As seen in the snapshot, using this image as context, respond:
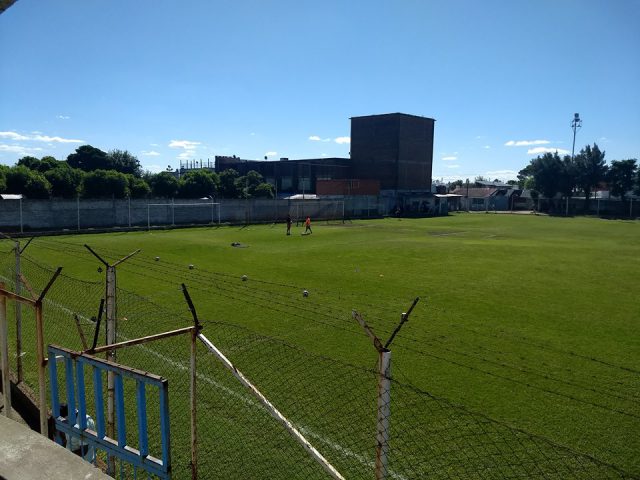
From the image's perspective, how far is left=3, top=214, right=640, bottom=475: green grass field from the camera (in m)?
7.08

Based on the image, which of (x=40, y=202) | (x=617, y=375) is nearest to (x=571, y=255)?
(x=617, y=375)

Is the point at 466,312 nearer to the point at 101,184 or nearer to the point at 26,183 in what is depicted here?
the point at 26,183

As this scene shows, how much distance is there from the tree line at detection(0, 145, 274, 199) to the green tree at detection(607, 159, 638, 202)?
53.5 meters

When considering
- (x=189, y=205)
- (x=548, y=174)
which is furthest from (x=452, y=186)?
(x=189, y=205)

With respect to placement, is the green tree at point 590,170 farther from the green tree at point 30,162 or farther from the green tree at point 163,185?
the green tree at point 30,162

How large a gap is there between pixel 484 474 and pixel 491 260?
18.4m

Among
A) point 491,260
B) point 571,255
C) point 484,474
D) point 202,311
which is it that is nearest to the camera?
point 484,474

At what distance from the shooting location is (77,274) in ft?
55.8

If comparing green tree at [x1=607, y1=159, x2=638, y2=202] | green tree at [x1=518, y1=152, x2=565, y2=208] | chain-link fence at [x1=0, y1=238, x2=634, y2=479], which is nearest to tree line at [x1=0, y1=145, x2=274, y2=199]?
chain-link fence at [x1=0, y1=238, x2=634, y2=479]

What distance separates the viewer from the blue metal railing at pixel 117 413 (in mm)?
3670

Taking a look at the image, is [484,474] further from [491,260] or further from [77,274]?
[491,260]

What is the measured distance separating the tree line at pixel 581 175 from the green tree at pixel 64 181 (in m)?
69.8

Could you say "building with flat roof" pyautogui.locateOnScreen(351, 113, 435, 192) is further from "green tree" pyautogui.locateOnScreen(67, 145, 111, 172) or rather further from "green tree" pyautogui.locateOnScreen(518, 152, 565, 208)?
"green tree" pyautogui.locateOnScreen(67, 145, 111, 172)

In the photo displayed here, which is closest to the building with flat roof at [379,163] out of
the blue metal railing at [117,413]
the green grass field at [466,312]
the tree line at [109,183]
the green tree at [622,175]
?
the tree line at [109,183]
